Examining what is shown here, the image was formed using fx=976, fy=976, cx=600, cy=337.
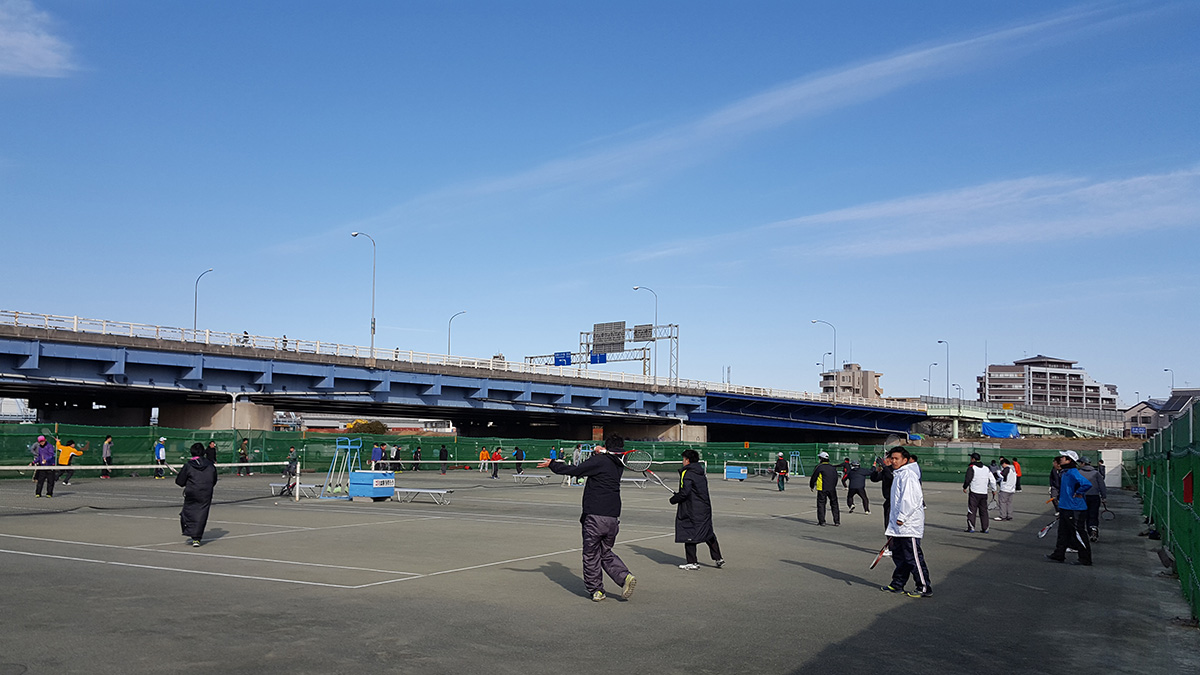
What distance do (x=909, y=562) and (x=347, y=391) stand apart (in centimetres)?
5737

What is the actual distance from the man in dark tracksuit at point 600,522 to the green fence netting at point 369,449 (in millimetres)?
31898

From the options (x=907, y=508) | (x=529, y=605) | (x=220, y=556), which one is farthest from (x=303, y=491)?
(x=907, y=508)

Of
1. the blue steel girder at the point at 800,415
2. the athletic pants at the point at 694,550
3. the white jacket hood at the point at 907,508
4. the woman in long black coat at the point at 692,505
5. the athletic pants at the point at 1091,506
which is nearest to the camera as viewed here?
the white jacket hood at the point at 907,508

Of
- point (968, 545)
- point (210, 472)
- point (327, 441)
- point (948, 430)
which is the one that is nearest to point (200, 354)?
point (327, 441)

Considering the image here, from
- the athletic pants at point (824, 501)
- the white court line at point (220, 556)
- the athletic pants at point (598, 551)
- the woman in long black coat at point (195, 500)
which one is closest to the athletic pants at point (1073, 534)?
the athletic pants at point (824, 501)

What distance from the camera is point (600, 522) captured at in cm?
1073

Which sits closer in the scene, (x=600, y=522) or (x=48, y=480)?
(x=600, y=522)

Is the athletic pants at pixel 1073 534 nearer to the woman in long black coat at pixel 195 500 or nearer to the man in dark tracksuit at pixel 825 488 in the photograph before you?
the man in dark tracksuit at pixel 825 488

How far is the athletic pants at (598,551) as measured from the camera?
10750 millimetres

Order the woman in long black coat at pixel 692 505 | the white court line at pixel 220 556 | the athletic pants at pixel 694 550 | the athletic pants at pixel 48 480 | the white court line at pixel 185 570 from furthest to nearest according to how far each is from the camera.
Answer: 1. the athletic pants at pixel 48 480
2. the athletic pants at pixel 694 550
3. the woman in long black coat at pixel 692 505
4. the white court line at pixel 220 556
5. the white court line at pixel 185 570

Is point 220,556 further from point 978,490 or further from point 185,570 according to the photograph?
point 978,490

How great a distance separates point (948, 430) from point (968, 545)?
117 m

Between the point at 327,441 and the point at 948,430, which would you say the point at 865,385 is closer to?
the point at 948,430

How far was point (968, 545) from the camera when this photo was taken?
19.1 metres
